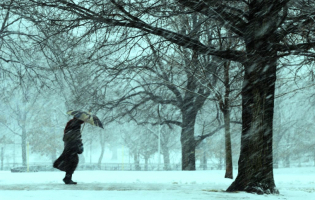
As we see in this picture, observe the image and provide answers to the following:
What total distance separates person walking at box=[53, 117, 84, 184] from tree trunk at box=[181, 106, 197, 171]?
11.0 metres

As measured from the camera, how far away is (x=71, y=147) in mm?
10328

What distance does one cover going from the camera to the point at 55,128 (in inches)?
1617

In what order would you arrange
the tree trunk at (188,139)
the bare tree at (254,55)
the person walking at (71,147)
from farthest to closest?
the tree trunk at (188,139), the person walking at (71,147), the bare tree at (254,55)

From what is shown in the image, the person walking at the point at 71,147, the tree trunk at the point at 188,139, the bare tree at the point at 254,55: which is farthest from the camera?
the tree trunk at the point at 188,139

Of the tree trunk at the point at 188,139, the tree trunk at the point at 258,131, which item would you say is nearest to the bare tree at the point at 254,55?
the tree trunk at the point at 258,131

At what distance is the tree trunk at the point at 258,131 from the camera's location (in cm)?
852

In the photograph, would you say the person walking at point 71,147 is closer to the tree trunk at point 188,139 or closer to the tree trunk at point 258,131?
the tree trunk at point 258,131

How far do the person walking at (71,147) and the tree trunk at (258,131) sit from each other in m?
3.83

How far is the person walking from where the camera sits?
1020cm

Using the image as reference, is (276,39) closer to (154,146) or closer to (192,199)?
(192,199)

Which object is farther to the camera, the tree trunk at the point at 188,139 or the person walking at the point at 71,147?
the tree trunk at the point at 188,139

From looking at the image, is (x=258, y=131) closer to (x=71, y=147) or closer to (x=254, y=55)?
(x=254, y=55)

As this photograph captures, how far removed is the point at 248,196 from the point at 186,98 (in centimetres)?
1324

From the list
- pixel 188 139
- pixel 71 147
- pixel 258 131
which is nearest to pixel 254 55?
pixel 258 131
